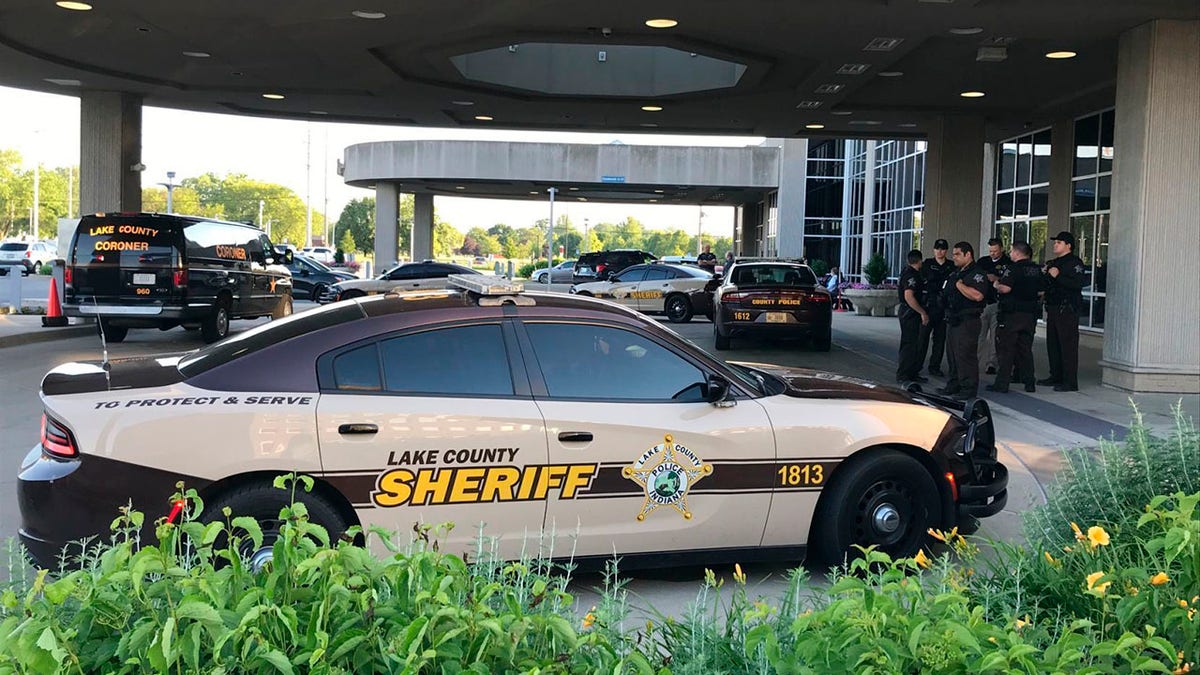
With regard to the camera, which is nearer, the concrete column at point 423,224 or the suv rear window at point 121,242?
the suv rear window at point 121,242

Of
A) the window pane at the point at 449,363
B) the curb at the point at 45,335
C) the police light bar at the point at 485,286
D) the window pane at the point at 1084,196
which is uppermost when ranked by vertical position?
the window pane at the point at 1084,196

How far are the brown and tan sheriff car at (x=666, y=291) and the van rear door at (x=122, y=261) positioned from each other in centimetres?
1145

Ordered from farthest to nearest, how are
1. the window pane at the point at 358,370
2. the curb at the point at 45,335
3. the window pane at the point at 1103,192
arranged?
the window pane at the point at 1103,192 → the curb at the point at 45,335 → the window pane at the point at 358,370

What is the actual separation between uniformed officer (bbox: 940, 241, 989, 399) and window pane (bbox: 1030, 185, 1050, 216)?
12770mm

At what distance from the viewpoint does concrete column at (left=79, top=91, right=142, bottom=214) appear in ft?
74.5

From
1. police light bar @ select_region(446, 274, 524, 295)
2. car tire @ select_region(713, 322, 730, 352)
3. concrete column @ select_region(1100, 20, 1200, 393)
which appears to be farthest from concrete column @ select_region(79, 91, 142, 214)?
concrete column @ select_region(1100, 20, 1200, 393)

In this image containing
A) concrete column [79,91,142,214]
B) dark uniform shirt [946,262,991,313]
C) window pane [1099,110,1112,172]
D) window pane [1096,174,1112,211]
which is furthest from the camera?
concrete column [79,91,142,214]

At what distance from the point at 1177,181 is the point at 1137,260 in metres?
1.07

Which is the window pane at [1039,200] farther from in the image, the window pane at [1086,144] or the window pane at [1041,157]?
the window pane at [1086,144]

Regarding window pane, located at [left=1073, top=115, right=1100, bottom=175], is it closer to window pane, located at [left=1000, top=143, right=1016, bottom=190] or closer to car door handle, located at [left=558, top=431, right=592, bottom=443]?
window pane, located at [left=1000, top=143, right=1016, bottom=190]

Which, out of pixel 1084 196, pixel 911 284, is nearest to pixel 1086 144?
pixel 1084 196

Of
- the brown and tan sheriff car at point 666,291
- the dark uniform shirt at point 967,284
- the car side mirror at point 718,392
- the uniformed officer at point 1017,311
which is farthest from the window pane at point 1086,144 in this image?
the car side mirror at point 718,392

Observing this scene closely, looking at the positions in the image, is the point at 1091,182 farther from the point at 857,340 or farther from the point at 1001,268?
the point at 1001,268

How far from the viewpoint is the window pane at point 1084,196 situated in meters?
21.4
